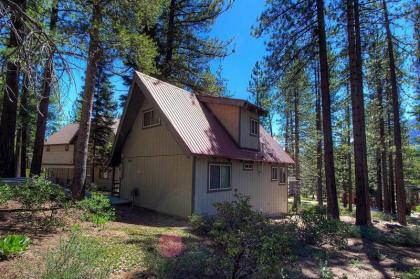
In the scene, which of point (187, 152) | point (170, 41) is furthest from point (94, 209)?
point (170, 41)

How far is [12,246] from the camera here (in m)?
5.18

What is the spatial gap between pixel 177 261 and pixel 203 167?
733 centimetres

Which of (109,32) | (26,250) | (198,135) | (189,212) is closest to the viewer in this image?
(26,250)

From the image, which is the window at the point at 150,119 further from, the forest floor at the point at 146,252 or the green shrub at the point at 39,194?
Result: the green shrub at the point at 39,194

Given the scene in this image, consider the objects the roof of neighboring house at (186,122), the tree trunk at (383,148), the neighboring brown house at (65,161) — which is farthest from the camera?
the neighboring brown house at (65,161)

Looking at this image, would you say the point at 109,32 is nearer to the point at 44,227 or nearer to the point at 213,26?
the point at 44,227

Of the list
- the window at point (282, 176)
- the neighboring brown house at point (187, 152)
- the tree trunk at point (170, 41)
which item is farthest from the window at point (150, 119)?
the window at point (282, 176)

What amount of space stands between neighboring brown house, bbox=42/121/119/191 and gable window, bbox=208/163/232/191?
1544cm

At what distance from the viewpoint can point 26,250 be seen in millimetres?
5566

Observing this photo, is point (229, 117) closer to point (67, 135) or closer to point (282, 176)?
point (282, 176)

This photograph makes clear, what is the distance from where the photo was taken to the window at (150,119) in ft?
46.1

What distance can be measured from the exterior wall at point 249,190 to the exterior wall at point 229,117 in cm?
152

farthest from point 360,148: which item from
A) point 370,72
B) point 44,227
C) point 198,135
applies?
point 44,227

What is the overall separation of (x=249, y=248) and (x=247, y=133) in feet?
36.8
